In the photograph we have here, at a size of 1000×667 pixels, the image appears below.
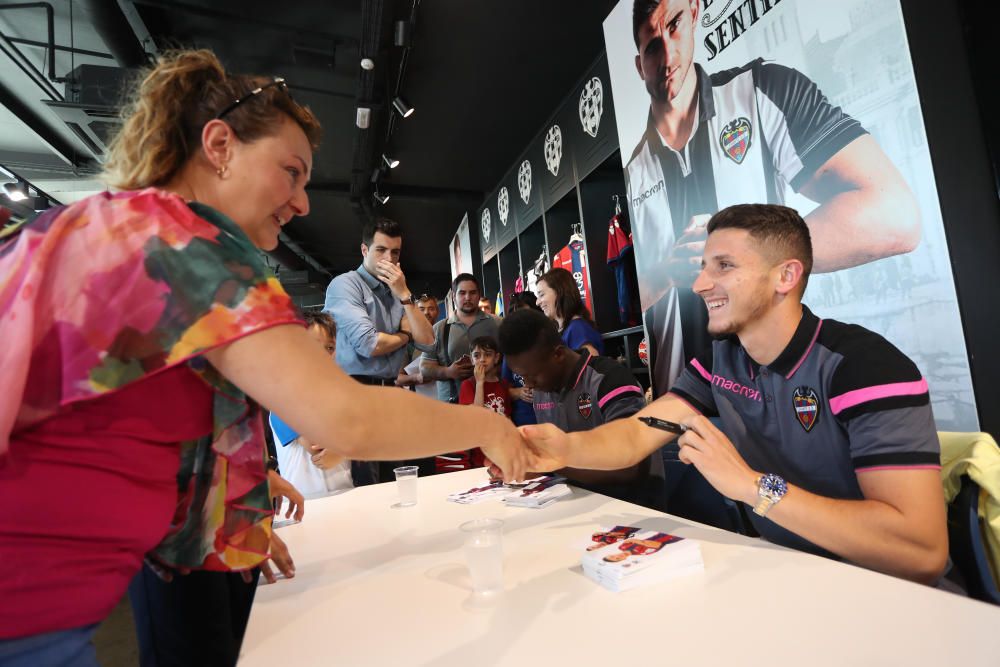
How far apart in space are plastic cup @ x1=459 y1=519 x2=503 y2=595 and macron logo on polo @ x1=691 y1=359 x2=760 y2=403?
805 mm

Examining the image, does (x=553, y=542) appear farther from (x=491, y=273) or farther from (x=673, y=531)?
(x=491, y=273)

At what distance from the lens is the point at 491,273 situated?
8.29 meters

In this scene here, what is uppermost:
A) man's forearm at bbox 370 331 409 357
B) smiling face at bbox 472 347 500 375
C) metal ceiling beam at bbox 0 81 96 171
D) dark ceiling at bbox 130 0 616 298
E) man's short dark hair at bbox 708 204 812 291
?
metal ceiling beam at bbox 0 81 96 171

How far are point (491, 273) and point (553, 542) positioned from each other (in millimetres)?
7265

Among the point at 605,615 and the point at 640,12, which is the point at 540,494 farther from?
the point at 640,12

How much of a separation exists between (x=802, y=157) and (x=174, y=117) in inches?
98.2

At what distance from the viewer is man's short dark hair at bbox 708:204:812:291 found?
1.43 meters

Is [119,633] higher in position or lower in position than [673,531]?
lower

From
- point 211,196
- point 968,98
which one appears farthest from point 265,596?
point 968,98

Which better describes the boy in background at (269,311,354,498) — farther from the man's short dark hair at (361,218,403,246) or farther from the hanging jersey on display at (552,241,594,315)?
the hanging jersey on display at (552,241,594,315)

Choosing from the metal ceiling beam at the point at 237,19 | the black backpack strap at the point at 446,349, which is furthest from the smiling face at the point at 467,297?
the metal ceiling beam at the point at 237,19

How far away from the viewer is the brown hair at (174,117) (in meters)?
0.85

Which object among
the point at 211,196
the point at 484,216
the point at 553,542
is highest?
the point at 484,216

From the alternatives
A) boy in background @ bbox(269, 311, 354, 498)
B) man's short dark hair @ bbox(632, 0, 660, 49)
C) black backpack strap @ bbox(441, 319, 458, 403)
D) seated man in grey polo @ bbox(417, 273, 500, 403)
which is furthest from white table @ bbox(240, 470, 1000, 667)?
man's short dark hair @ bbox(632, 0, 660, 49)
